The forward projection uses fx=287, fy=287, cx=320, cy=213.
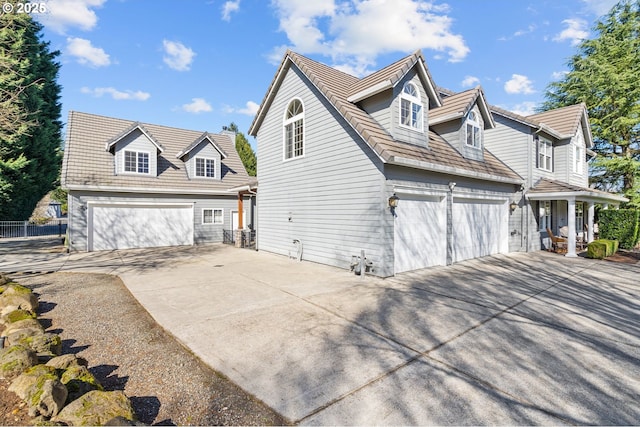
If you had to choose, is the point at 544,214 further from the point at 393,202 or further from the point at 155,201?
the point at 155,201

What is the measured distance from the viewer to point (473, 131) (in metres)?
11.8

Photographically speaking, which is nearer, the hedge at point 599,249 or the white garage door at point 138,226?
the hedge at point 599,249

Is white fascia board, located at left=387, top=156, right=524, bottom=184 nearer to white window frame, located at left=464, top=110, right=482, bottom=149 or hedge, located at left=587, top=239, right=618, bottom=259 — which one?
white window frame, located at left=464, top=110, right=482, bottom=149

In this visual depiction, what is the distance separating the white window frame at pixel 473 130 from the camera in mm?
11415

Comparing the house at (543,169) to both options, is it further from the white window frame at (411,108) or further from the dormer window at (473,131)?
the white window frame at (411,108)

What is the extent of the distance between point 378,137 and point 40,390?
8094 millimetres

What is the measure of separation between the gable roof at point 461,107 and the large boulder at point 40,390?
1225 cm

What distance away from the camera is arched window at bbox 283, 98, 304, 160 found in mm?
11250

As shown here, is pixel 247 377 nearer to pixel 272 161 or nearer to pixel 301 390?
pixel 301 390

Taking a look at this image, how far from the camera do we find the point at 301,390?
3.14 metres

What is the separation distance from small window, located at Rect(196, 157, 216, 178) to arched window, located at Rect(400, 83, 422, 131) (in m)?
12.6

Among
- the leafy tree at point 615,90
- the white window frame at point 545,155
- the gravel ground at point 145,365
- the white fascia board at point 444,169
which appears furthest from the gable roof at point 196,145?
the leafy tree at point 615,90

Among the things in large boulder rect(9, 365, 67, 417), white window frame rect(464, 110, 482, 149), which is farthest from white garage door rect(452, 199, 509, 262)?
large boulder rect(9, 365, 67, 417)

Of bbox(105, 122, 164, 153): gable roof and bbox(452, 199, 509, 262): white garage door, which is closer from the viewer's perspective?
bbox(452, 199, 509, 262): white garage door
